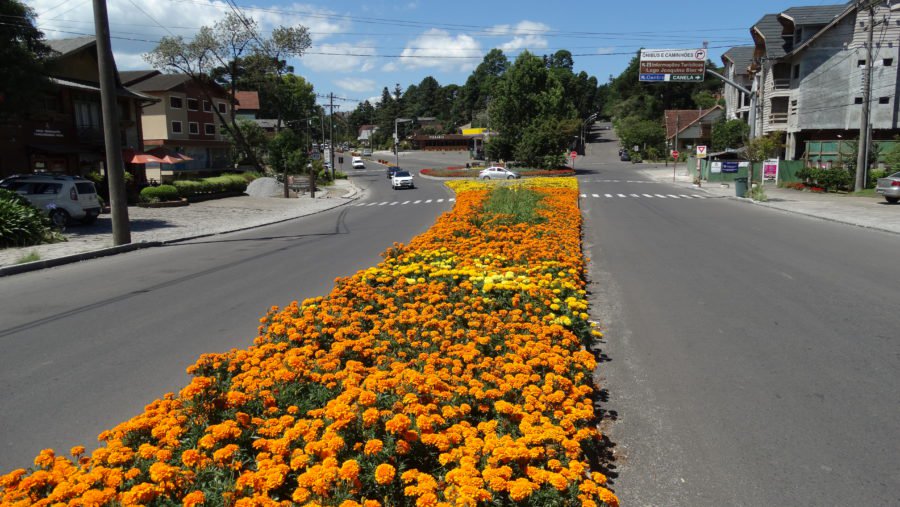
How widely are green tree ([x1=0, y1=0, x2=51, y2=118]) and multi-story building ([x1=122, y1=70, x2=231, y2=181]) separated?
994 inches

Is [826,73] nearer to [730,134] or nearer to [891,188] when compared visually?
[730,134]

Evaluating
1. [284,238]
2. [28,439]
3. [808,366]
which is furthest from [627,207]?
[28,439]

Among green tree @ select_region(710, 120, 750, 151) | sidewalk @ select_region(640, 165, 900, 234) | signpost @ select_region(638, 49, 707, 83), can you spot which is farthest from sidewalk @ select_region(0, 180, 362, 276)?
green tree @ select_region(710, 120, 750, 151)

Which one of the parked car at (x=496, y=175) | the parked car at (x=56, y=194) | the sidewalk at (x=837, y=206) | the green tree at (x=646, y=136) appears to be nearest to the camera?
the parked car at (x=56, y=194)

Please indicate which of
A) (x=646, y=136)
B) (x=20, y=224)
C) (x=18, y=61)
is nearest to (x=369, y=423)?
(x=20, y=224)

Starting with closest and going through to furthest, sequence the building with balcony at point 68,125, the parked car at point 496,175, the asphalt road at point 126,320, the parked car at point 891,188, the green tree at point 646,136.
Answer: the asphalt road at point 126,320
the parked car at point 891,188
the building with balcony at point 68,125
the parked car at point 496,175
the green tree at point 646,136

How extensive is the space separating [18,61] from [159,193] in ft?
34.4

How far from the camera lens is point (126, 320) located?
333 inches

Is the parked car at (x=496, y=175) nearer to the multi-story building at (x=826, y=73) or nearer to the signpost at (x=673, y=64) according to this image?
the signpost at (x=673, y=64)

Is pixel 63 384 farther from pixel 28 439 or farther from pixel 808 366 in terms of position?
pixel 808 366

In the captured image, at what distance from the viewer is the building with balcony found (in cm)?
2592

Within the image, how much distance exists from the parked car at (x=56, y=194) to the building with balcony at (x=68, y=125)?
5.23 m

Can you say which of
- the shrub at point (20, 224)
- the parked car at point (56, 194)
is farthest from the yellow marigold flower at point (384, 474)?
the parked car at point (56, 194)

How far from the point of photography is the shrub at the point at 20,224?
15.5m
